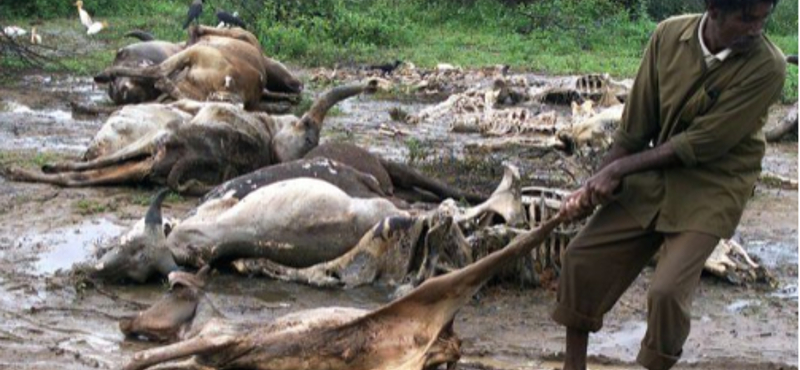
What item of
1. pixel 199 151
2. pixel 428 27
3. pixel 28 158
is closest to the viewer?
pixel 199 151

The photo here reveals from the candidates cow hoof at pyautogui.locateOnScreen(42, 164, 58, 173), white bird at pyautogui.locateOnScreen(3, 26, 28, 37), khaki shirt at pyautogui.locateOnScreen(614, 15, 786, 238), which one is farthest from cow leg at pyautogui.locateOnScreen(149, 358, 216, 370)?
white bird at pyautogui.locateOnScreen(3, 26, 28, 37)

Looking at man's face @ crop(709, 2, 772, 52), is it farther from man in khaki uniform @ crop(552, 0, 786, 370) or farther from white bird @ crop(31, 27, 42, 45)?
white bird @ crop(31, 27, 42, 45)

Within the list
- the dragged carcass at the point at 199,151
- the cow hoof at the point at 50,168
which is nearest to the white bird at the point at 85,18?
the dragged carcass at the point at 199,151

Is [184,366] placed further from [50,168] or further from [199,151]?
[50,168]

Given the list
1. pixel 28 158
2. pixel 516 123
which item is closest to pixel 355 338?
pixel 28 158

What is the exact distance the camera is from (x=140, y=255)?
664 cm

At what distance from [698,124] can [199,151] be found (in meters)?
4.94

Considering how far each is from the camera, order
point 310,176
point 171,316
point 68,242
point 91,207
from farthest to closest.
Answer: point 91,207 → point 310,176 → point 68,242 → point 171,316

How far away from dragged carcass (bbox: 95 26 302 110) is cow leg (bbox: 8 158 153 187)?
3036 millimetres

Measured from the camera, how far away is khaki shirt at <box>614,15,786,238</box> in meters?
4.48

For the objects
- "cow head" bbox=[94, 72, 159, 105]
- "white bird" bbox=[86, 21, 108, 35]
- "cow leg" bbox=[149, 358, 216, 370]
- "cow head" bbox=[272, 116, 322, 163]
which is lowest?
"white bird" bbox=[86, 21, 108, 35]

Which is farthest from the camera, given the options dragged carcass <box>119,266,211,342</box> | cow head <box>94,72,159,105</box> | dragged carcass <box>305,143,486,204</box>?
cow head <box>94,72,159,105</box>

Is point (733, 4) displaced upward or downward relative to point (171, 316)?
upward

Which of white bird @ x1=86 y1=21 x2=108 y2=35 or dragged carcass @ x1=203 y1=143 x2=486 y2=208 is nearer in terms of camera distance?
dragged carcass @ x1=203 y1=143 x2=486 y2=208
